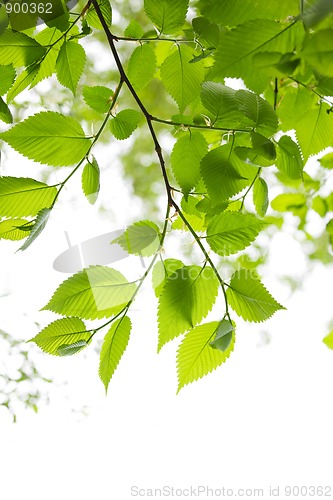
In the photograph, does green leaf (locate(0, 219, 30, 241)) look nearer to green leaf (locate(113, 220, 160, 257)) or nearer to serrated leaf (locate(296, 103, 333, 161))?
green leaf (locate(113, 220, 160, 257))

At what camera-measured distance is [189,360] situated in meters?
0.24

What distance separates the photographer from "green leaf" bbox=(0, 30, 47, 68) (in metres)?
Answer: 0.23

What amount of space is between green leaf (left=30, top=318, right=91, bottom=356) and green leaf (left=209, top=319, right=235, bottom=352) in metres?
0.06

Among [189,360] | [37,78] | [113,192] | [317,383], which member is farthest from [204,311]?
[317,383]

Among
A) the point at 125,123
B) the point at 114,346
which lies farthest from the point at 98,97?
the point at 114,346

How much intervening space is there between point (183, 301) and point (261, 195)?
82 mm

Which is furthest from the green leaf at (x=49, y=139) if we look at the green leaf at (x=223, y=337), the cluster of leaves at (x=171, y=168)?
the green leaf at (x=223, y=337)

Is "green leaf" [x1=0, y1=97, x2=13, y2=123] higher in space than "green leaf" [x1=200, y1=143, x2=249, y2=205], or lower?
higher

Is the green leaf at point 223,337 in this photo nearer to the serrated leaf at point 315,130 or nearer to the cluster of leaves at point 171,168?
the cluster of leaves at point 171,168

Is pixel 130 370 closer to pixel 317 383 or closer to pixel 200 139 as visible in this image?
pixel 317 383

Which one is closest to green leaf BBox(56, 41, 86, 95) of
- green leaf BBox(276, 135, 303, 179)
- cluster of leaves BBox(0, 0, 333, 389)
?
cluster of leaves BBox(0, 0, 333, 389)

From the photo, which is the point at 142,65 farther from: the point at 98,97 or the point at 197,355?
the point at 197,355

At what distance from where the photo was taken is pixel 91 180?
0.25m

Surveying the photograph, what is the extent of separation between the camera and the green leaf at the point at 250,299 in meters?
0.24
